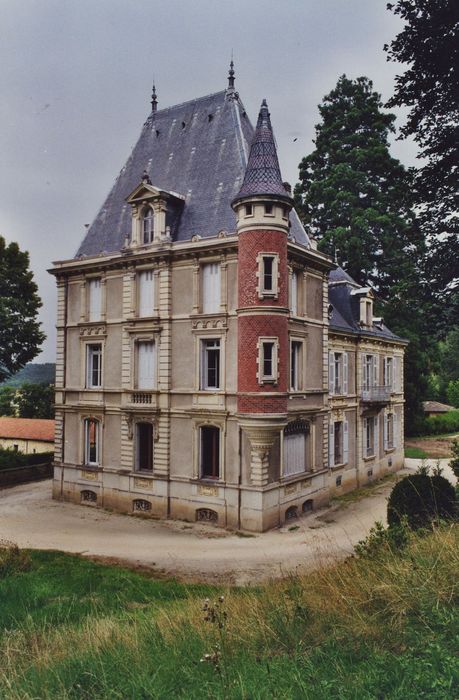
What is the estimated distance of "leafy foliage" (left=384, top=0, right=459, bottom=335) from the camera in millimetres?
12969

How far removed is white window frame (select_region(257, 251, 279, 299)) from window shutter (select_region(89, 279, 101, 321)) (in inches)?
356

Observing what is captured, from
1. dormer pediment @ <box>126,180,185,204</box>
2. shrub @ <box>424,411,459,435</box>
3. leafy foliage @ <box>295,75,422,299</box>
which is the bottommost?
shrub @ <box>424,411,459,435</box>

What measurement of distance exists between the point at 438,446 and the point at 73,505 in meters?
31.1

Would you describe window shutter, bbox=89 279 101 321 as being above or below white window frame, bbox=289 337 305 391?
above

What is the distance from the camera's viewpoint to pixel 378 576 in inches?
300

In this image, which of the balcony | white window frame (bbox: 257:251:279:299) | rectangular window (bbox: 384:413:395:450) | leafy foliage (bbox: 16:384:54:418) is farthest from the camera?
leafy foliage (bbox: 16:384:54:418)

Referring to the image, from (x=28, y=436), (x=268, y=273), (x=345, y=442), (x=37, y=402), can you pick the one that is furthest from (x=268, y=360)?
(x=37, y=402)

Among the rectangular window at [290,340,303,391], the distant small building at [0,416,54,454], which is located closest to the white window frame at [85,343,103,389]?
the rectangular window at [290,340,303,391]

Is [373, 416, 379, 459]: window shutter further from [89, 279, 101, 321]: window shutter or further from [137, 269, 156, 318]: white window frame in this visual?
[89, 279, 101, 321]: window shutter

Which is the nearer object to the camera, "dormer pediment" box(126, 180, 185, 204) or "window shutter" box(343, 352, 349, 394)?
"dormer pediment" box(126, 180, 185, 204)

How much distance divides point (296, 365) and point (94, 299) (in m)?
10.2

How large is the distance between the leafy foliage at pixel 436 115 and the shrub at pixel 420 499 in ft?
15.6

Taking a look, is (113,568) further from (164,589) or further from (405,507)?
(405,507)

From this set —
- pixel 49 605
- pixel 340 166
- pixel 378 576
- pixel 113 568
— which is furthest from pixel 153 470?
pixel 340 166
